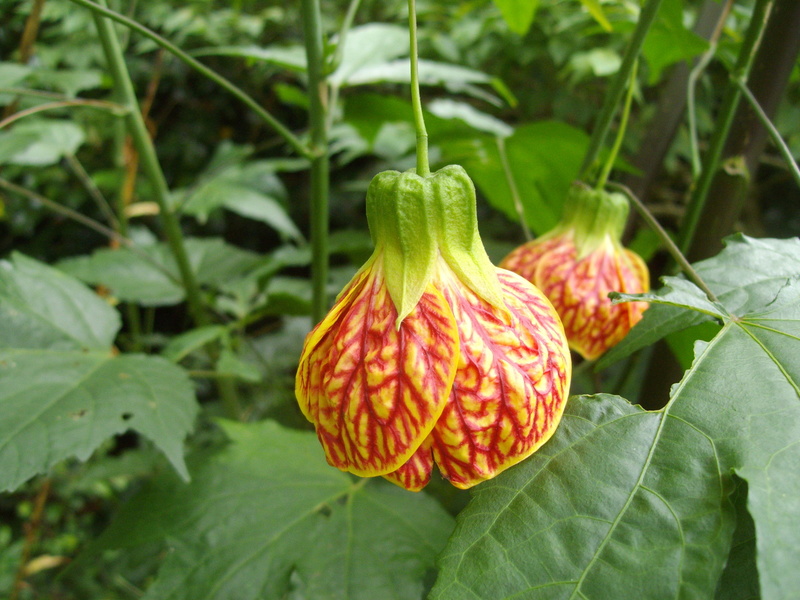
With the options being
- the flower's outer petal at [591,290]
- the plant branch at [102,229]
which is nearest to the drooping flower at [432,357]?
the flower's outer petal at [591,290]

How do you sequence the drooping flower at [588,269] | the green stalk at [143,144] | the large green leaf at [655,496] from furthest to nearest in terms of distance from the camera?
the green stalk at [143,144] → the drooping flower at [588,269] → the large green leaf at [655,496]

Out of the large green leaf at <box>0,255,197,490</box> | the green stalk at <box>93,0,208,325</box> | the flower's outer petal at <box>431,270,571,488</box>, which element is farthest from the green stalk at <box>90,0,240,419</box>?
the flower's outer petal at <box>431,270,571,488</box>

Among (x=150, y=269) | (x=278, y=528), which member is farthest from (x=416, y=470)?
(x=150, y=269)

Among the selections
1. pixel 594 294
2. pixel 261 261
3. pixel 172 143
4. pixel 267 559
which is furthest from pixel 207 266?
pixel 172 143

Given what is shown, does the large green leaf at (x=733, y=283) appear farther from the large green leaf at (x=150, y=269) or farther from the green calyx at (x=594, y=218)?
the large green leaf at (x=150, y=269)

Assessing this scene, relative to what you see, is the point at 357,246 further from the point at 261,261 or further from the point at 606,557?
the point at 606,557

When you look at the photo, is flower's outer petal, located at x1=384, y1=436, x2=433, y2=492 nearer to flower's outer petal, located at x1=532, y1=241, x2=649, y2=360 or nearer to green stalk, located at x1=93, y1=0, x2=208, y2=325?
flower's outer petal, located at x1=532, y1=241, x2=649, y2=360

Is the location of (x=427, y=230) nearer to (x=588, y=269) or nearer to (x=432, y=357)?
(x=432, y=357)
